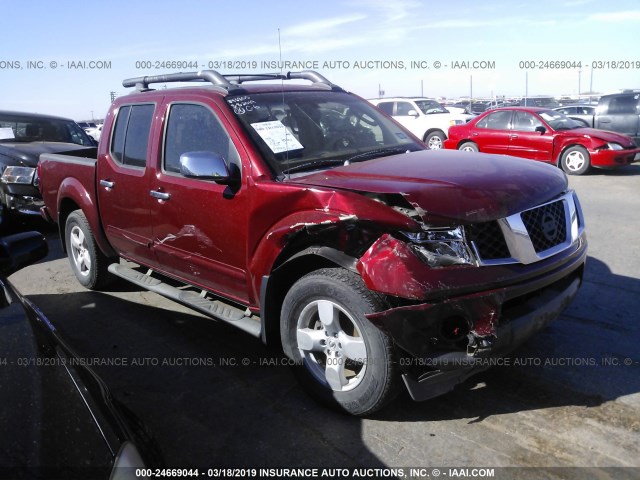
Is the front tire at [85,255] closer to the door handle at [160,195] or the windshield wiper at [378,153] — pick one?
the door handle at [160,195]

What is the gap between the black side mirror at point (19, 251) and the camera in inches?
104

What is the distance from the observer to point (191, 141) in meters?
4.05

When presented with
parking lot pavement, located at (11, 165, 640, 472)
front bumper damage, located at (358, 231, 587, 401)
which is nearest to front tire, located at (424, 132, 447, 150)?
parking lot pavement, located at (11, 165, 640, 472)

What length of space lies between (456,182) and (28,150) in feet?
25.6

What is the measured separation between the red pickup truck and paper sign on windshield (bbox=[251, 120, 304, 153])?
0.01 m

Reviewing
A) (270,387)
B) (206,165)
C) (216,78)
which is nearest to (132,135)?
(216,78)

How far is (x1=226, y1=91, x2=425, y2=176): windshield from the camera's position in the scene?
3.65 m

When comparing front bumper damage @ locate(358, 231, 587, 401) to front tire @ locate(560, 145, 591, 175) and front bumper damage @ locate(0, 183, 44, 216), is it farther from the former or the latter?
front tire @ locate(560, 145, 591, 175)

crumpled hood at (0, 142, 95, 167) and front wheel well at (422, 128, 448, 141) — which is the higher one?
crumpled hood at (0, 142, 95, 167)

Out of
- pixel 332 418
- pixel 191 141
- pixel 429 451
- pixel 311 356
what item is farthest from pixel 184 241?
pixel 429 451

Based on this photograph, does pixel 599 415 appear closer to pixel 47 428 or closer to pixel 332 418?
pixel 332 418

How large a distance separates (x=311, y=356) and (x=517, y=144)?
10.8 metres

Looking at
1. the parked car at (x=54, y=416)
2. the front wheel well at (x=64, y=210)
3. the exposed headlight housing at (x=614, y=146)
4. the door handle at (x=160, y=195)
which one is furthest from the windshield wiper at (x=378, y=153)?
the exposed headlight housing at (x=614, y=146)

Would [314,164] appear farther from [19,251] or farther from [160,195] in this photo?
[19,251]
